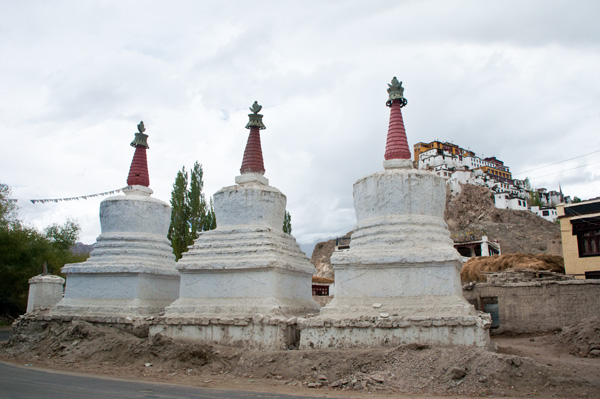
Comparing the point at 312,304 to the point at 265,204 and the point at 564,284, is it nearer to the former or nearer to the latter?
the point at 265,204

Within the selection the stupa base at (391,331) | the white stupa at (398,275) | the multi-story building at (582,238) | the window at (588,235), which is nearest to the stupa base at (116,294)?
the stupa base at (391,331)

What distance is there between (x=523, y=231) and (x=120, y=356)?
70.1 metres

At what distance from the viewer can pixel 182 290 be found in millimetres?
13016

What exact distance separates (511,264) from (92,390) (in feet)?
74.5

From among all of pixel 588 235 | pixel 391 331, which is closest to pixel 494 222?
pixel 588 235

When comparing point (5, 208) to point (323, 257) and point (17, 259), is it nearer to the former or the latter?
point (17, 259)

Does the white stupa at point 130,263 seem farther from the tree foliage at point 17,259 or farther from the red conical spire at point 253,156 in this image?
the tree foliage at point 17,259

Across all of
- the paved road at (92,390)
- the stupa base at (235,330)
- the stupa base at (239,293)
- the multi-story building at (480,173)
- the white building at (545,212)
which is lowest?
the paved road at (92,390)

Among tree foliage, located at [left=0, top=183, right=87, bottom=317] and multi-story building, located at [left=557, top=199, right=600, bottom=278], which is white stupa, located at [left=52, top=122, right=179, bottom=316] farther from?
multi-story building, located at [left=557, top=199, right=600, bottom=278]

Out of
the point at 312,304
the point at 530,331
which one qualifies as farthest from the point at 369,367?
the point at 530,331

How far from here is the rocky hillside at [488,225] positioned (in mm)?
65875

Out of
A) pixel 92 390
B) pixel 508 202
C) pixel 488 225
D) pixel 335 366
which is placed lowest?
pixel 92 390

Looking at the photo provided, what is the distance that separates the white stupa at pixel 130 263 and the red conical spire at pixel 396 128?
7.87 metres

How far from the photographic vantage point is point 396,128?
13.1 m
